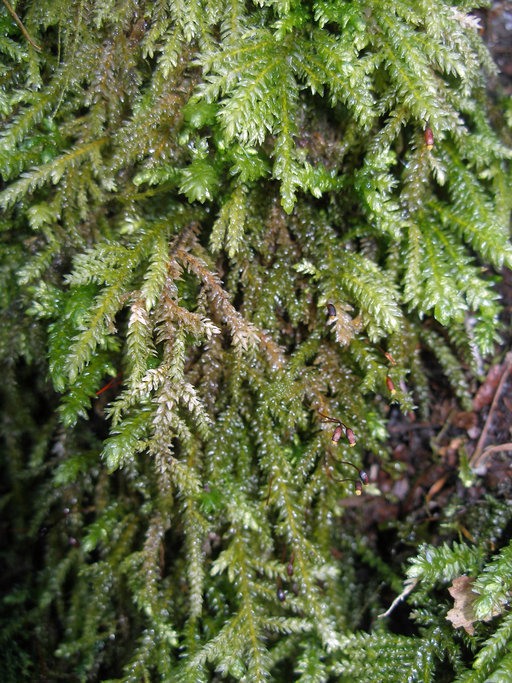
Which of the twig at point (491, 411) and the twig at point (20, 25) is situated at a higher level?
the twig at point (20, 25)

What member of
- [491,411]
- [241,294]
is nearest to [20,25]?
[241,294]

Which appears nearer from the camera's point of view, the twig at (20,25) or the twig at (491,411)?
the twig at (20,25)

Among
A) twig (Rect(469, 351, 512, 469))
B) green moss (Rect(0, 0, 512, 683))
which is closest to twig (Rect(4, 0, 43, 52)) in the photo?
green moss (Rect(0, 0, 512, 683))

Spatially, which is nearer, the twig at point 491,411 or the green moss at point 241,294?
the green moss at point 241,294

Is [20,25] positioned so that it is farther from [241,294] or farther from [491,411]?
[491,411]

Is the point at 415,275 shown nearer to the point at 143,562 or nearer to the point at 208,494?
the point at 208,494

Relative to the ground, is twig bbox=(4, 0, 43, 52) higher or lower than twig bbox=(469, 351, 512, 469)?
higher

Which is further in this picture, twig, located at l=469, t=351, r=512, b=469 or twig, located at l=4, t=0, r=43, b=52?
twig, located at l=469, t=351, r=512, b=469

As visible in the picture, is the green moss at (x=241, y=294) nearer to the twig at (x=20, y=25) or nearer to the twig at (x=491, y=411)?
the twig at (x=20, y=25)

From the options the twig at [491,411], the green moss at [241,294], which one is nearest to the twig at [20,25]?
the green moss at [241,294]

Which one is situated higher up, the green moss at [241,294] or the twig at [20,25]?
the twig at [20,25]

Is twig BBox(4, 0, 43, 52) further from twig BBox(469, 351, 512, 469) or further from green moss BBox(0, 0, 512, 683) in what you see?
twig BBox(469, 351, 512, 469)
